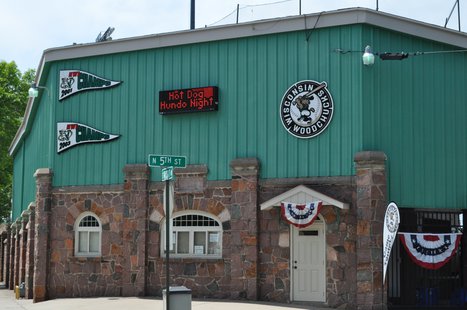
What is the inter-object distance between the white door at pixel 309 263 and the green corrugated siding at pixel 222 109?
1.55 metres

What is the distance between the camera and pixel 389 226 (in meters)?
16.4

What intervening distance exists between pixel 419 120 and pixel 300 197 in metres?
3.95

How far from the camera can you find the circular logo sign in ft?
62.5

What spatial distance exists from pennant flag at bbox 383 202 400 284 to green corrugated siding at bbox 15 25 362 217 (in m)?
2.49

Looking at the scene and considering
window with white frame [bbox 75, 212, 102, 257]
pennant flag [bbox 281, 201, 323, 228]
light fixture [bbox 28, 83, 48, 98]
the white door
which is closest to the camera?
pennant flag [bbox 281, 201, 323, 228]

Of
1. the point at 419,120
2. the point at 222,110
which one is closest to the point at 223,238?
the point at 222,110

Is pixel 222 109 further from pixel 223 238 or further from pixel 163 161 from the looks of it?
pixel 163 161

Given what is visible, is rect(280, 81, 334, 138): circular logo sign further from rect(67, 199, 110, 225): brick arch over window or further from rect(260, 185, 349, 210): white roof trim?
rect(67, 199, 110, 225): brick arch over window

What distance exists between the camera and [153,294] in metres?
20.9

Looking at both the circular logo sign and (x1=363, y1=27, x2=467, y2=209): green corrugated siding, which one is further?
the circular logo sign

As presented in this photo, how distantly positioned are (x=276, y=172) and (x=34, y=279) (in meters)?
8.49

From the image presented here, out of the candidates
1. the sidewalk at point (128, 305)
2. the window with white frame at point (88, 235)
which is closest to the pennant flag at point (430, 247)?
the sidewalk at point (128, 305)

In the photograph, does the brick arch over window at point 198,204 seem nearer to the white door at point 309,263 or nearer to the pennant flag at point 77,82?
the white door at point 309,263

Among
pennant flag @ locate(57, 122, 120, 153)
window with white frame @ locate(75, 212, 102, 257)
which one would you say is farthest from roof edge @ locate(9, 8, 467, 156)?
window with white frame @ locate(75, 212, 102, 257)
